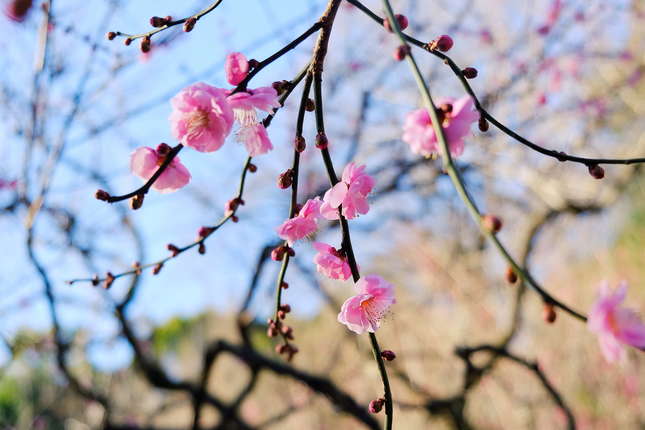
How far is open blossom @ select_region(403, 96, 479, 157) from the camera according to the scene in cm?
78

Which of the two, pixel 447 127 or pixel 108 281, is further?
pixel 108 281

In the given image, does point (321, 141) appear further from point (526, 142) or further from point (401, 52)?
point (526, 142)

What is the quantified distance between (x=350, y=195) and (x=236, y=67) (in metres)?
0.28

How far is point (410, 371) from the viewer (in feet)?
16.3

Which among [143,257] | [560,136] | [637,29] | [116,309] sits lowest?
[116,309]

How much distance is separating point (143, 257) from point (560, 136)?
3.38 m

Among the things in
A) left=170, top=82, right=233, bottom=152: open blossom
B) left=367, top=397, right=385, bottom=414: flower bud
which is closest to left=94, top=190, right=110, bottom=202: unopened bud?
left=170, top=82, right=233, bottom=152: open blossom

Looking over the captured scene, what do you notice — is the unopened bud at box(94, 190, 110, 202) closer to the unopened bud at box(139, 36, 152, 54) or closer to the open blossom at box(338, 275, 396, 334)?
the unopened bud at box(139, 36, 152, 54)

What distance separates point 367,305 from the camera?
0.88m

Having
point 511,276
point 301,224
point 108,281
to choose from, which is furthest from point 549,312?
point 108,281

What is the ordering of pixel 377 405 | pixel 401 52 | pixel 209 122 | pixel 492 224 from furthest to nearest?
1. pixel 209 122
2. pixel 377 405
3. pixel 401 52
4. pixel 492 224

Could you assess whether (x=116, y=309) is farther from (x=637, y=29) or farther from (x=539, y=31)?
(x=637, y=29)

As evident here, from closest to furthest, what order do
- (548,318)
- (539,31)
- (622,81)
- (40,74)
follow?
(548,318)
(40,74)
(539,31)
(622,81)

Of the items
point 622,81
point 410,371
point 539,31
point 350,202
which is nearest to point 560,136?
point 622,81
